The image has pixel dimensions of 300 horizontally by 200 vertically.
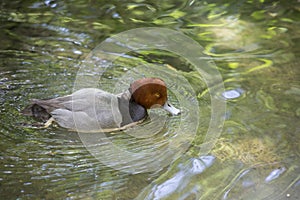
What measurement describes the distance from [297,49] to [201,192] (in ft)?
9.12

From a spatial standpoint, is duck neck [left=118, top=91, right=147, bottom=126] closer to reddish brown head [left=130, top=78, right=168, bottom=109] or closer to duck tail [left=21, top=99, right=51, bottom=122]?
reddish brown head [left=130, top=78, right=168, bottom=109]

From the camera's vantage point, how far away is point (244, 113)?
4957 millimetres

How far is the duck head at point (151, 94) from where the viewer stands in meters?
4.87

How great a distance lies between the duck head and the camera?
487 cm

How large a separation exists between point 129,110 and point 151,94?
26cm

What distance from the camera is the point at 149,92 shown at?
16.1 ft

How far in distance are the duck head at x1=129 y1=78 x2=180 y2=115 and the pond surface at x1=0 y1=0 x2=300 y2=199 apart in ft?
0.47

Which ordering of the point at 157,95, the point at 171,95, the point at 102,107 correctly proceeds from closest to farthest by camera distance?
the point at 102,107 < the point at 157,95 < the point at 171,95

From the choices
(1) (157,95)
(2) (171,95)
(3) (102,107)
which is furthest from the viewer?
(2) (171,95)

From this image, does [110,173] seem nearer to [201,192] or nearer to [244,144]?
[201,192]

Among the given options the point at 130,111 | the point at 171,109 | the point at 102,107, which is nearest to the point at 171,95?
the point at 171,109

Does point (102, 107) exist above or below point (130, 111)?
above

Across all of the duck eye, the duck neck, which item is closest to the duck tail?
the duck neck

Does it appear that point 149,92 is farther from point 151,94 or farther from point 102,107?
point 102,107
